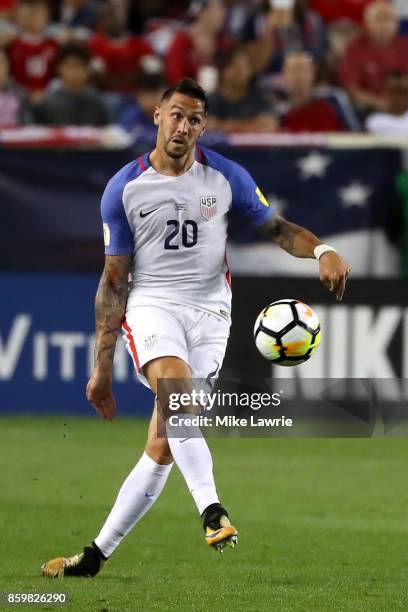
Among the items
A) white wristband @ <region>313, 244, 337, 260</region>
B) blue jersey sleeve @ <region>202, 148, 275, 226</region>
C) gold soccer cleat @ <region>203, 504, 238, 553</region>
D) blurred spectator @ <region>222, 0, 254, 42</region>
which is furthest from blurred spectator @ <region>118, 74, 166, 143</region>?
gold soccer cleat @ <region>203, 504, 238, 553</region>

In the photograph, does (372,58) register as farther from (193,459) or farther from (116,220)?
(193,459)

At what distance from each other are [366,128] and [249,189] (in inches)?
281

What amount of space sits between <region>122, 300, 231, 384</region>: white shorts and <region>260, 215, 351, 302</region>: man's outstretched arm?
46 centimetres

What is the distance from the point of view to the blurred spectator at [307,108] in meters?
12.5

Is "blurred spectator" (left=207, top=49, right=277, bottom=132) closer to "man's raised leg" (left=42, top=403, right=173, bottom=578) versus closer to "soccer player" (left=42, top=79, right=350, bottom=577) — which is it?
"soccer player" (left=42, top=79, right=350, bottom=577)

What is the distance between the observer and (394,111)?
41.8ft

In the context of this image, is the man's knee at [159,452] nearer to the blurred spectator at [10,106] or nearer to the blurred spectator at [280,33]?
the blurred spectator at [10,106]

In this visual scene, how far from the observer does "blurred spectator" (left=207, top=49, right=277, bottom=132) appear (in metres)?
12.3

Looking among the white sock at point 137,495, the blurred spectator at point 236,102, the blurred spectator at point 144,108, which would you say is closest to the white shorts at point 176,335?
the white sock at point 137,495

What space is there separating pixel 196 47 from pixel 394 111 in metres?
2.45

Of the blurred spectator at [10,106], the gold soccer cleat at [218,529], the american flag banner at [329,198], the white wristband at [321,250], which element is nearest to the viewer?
the gold soccer cleat at [218,529]

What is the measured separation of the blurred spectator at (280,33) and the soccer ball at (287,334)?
854cm

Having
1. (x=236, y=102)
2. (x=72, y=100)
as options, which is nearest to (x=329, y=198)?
(x=236, y=102)

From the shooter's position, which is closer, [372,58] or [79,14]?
[372,58]
